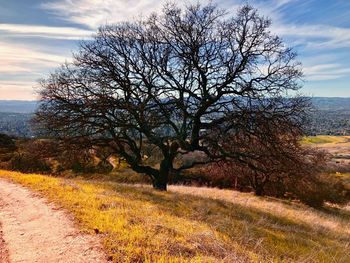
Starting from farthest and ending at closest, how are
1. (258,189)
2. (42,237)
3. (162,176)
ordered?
1. (258,189)
2. (162,176)
3. (42,237)

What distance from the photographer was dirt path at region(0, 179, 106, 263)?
6.20 metres

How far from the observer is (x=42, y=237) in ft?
23.9

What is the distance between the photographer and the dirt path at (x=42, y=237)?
6.20m

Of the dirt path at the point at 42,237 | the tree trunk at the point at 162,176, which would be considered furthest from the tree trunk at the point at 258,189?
the dirt path at the point at 42,237

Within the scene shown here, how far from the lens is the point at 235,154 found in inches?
735

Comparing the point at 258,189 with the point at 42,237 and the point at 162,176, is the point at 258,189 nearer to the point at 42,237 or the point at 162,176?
the point at 162,176

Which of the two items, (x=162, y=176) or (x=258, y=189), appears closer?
(x=162, y=176)

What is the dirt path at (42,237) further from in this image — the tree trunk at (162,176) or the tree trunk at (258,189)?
the tree trunk at (258,189)

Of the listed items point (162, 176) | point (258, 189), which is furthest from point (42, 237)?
point (258, 189)

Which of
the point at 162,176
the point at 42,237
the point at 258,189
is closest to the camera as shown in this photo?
the point at 42,237

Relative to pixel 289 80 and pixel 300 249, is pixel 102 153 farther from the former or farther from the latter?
pixel 300 249

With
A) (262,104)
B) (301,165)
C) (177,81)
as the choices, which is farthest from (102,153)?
(301,165)

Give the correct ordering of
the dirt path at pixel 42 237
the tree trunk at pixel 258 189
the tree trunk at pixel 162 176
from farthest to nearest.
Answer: the tree trunk at pixel 258 189
the tree trunk at pixel 162 176
the dirt path at pixel 42 237

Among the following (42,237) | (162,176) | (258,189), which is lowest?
(258,189)
